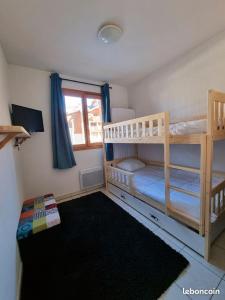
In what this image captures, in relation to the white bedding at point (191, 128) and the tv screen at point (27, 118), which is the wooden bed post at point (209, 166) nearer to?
the white bedding at point (191, 128)

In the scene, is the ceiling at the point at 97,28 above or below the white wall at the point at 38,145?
above

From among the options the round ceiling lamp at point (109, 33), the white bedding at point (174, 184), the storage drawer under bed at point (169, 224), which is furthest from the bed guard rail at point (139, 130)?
the round ceiling lamp at point (109, 33)

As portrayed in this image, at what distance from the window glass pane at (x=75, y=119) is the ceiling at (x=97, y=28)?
2.01ft

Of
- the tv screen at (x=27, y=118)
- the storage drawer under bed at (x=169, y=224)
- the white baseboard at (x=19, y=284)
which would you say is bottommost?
the white baseboard at (x=19, y=284)

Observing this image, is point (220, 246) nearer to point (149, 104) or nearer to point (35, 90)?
point (149, 104)

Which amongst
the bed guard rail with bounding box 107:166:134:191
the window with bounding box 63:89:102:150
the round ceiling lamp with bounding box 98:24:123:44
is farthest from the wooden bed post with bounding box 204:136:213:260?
the window with bounding box 63:89:102:150

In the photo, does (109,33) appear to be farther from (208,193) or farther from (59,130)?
(208,193)

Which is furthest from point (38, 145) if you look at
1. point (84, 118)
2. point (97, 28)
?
point (97, 28)

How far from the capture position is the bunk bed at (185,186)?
131cm

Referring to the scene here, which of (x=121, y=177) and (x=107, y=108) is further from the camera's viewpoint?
(x=107, y=108)

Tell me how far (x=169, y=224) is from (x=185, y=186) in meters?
0.59

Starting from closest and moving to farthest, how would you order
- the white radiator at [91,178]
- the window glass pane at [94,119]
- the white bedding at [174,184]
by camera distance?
the white bedding at [174,184] → the white radiator at [91,178] → the window glass pane at [94,119]

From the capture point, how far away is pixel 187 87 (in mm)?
2428

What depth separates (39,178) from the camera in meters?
2.65
